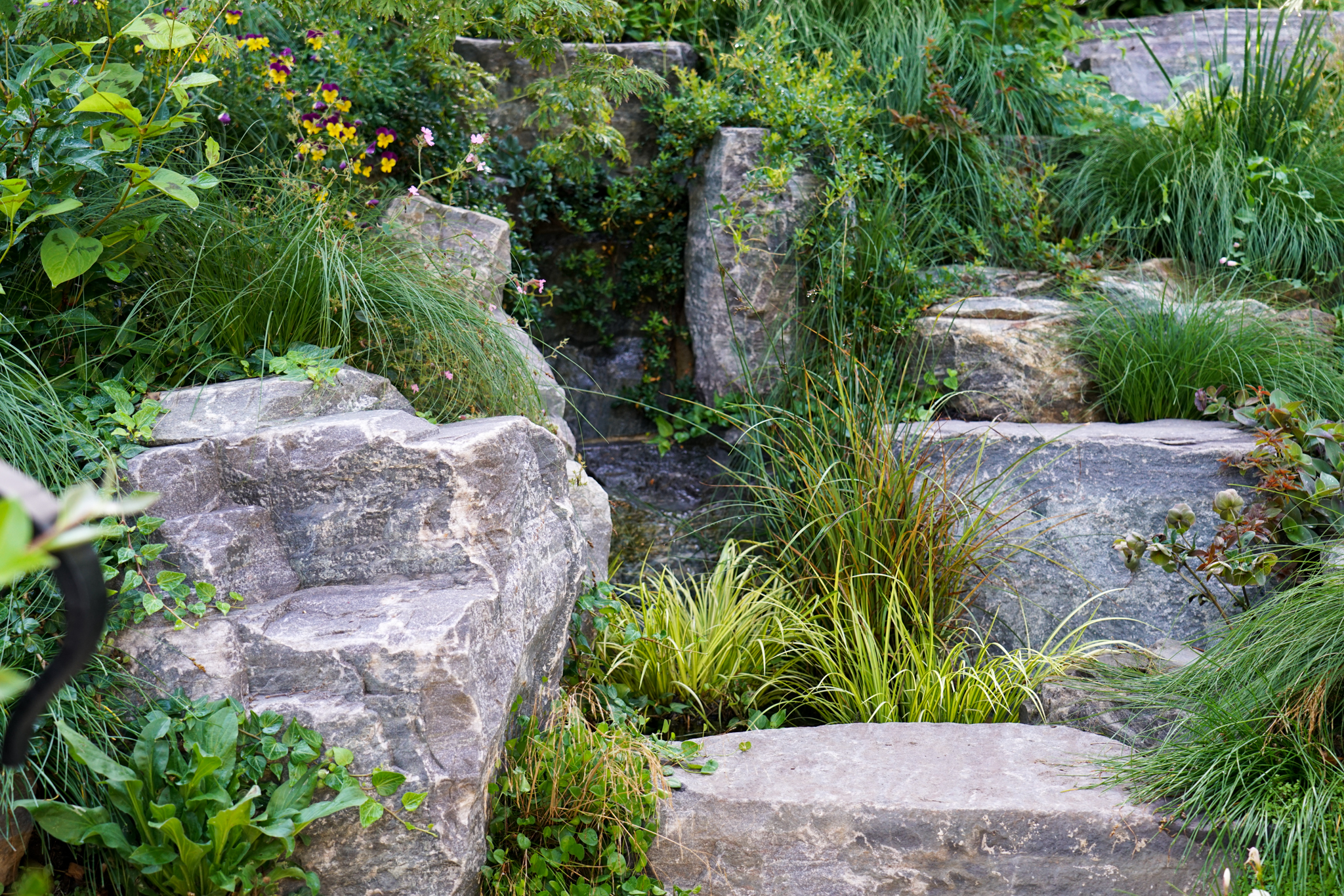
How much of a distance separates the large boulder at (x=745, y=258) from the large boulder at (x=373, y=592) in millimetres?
1886

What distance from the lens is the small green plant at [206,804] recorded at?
1.63 metres

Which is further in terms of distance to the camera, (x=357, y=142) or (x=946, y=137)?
(x=946, y=137)

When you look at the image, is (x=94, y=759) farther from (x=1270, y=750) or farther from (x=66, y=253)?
(x=1270, y=750)

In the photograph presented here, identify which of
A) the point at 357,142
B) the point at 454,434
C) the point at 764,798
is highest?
the point at 357,142

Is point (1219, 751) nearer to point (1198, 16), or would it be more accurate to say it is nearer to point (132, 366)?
point (132, 366)

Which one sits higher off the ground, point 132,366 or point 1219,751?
point 132,366

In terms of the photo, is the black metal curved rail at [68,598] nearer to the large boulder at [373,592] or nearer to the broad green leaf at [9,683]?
the broad green leaf at [9,683]

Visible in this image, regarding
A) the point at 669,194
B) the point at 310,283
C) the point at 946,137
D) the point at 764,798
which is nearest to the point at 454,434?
the point at 310,283

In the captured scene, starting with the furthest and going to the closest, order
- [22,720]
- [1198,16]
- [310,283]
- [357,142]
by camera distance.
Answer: [1198,16]
[357,142]
[310,283]
[22,720]

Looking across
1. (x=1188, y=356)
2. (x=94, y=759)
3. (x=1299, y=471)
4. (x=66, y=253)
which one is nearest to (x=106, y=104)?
(x=66, y=253)

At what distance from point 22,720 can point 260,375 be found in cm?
200

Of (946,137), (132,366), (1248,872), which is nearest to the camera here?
(1248,872)

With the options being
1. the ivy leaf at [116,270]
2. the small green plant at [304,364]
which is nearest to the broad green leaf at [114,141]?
the ivy leaf at [116,270]

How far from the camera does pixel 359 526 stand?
6.77ft
